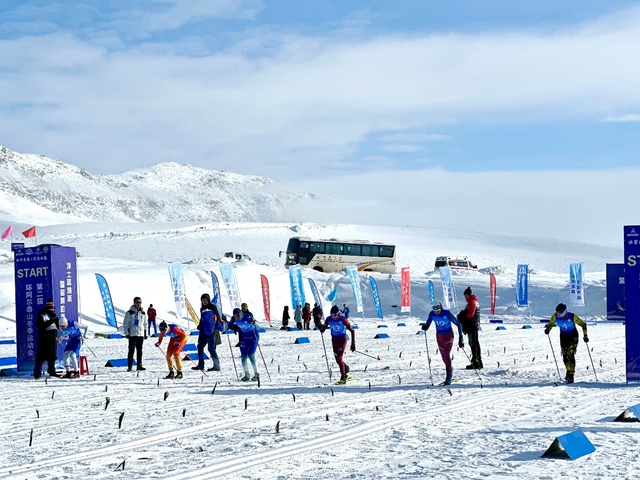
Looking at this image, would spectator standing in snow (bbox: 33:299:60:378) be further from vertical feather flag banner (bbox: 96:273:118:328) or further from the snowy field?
vertical feather flag banner (bbox: 96:273:118:328)

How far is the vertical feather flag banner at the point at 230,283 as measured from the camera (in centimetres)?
3475

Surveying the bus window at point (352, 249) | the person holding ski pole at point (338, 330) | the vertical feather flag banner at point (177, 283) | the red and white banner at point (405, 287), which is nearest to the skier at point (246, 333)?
the person holding ski pole at point (338, 330)

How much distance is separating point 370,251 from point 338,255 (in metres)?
2.51

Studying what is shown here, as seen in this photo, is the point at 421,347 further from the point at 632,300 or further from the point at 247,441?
the point at 247,441

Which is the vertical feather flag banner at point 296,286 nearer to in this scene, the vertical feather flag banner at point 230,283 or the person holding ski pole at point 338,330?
the vertical feather flag banner at point 230,283

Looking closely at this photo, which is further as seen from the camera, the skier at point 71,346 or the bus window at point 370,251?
the bus window at point 370,251

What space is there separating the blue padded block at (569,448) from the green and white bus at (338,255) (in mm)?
49715

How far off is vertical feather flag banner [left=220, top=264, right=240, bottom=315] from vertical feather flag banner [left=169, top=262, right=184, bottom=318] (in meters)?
2.03

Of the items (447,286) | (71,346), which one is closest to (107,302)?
(71,346)

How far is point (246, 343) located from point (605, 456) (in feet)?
26.3

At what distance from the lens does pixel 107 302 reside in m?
32.9

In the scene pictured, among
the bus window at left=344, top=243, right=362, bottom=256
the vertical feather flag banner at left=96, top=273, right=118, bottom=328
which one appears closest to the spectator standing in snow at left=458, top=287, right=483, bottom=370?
the vertical feather flag banner at left=96, top=273, right=118, bottom=328

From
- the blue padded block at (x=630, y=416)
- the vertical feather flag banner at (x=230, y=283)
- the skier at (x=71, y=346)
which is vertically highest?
the vertical feather flag banner at (x=230, y=283)

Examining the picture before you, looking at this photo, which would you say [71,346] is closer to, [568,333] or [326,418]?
[326,418]
